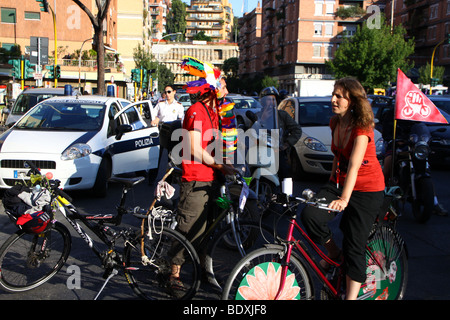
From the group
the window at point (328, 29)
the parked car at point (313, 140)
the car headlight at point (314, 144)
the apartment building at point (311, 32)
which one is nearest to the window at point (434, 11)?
the apartment building at point (311, 32)

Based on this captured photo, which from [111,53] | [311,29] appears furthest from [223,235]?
[311,29]

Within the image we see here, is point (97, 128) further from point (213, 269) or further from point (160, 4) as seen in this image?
point (160, 4)

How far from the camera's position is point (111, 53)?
62.2m

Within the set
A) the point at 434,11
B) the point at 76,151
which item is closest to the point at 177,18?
the point at 434,11

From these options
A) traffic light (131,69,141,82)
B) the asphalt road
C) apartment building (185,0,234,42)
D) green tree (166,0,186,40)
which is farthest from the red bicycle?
apartment building (185,0,234,42)

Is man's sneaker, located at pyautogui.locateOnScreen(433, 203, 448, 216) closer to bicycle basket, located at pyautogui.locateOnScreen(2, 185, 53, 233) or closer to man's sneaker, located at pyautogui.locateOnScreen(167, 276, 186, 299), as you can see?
man's sneaker, located at pyautogui.locateOnScreen(167, 276, 186, 299)

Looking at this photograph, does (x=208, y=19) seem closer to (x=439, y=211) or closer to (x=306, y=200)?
(x=439, y=211)

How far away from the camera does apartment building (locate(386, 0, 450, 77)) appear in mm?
63781

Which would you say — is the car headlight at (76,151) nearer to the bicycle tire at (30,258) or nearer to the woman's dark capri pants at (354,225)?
the bicycle tire at (30,258)

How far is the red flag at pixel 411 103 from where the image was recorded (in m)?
6.20

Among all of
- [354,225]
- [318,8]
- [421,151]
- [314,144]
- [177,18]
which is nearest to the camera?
[354,225]

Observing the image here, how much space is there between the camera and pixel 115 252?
163 inches

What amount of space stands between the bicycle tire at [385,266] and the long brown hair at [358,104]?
2.68ft

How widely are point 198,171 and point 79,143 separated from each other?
448cm
